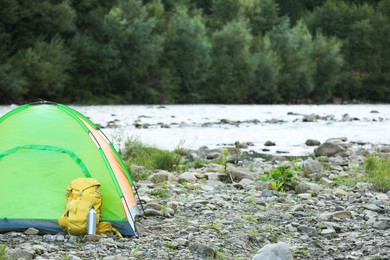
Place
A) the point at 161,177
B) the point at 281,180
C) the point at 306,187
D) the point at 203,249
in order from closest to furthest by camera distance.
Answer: the point at 203,249 → the point at 306,187 → the point at 281,180 → the point at 161,177

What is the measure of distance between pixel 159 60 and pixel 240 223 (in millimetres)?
41008

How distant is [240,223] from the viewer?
7215 millimetres

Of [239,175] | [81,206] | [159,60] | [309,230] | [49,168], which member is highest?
[159,60]

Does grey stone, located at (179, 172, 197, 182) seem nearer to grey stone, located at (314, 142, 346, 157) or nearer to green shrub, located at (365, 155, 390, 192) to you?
green shrub, located at (365, 155, 390, 192)

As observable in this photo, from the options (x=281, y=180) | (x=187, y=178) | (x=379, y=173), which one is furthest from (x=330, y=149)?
(x=187, y=178)

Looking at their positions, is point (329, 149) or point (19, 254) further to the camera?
point (329, 149)

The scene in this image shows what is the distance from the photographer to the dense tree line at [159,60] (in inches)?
1550

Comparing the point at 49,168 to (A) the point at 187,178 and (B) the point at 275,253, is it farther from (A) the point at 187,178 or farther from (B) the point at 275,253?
(A) the point at 187,178

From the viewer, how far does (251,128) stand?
25.0 m

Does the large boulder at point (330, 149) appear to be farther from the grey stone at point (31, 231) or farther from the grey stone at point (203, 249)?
the grey stone at point (31, 231)

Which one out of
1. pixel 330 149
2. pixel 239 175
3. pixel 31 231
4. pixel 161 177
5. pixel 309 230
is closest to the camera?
pixel 31 231

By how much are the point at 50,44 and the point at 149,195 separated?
32812 mm

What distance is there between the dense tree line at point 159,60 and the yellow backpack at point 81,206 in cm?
3069

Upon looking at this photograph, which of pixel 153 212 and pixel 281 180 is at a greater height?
pixel 281 180
